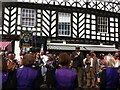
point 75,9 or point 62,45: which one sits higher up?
point 75,9

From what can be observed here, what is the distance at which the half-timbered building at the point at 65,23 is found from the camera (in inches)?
1033

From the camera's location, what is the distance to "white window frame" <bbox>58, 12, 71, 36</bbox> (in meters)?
27.7

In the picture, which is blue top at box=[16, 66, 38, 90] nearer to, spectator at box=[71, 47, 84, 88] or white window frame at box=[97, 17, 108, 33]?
spectator at box=[71, 47, 84, 88]

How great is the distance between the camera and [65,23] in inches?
1101

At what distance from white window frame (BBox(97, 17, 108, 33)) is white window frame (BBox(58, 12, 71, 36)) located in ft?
8.75

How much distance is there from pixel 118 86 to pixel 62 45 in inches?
761

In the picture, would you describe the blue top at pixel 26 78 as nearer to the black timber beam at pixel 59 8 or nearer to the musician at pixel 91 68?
the musician at pixel 91 68

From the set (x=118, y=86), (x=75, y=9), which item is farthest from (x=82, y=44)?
(x=118, y=86)

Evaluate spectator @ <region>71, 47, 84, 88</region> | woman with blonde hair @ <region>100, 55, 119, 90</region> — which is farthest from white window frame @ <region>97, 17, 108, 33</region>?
woman with blonde hair @ <region>100, 55, 119, 90</region>

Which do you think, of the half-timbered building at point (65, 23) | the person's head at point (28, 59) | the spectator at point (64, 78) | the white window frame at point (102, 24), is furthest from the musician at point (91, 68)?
the white window frame at point (102, 24)

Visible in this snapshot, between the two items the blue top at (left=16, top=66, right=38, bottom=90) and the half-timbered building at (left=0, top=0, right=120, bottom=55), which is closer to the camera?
the blue top at (left=16, top=66, right=38, bottom=90)

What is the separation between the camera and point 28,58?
22.6ft

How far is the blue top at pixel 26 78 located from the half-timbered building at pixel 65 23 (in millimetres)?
18709

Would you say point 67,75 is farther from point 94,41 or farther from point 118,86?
point 94,41
